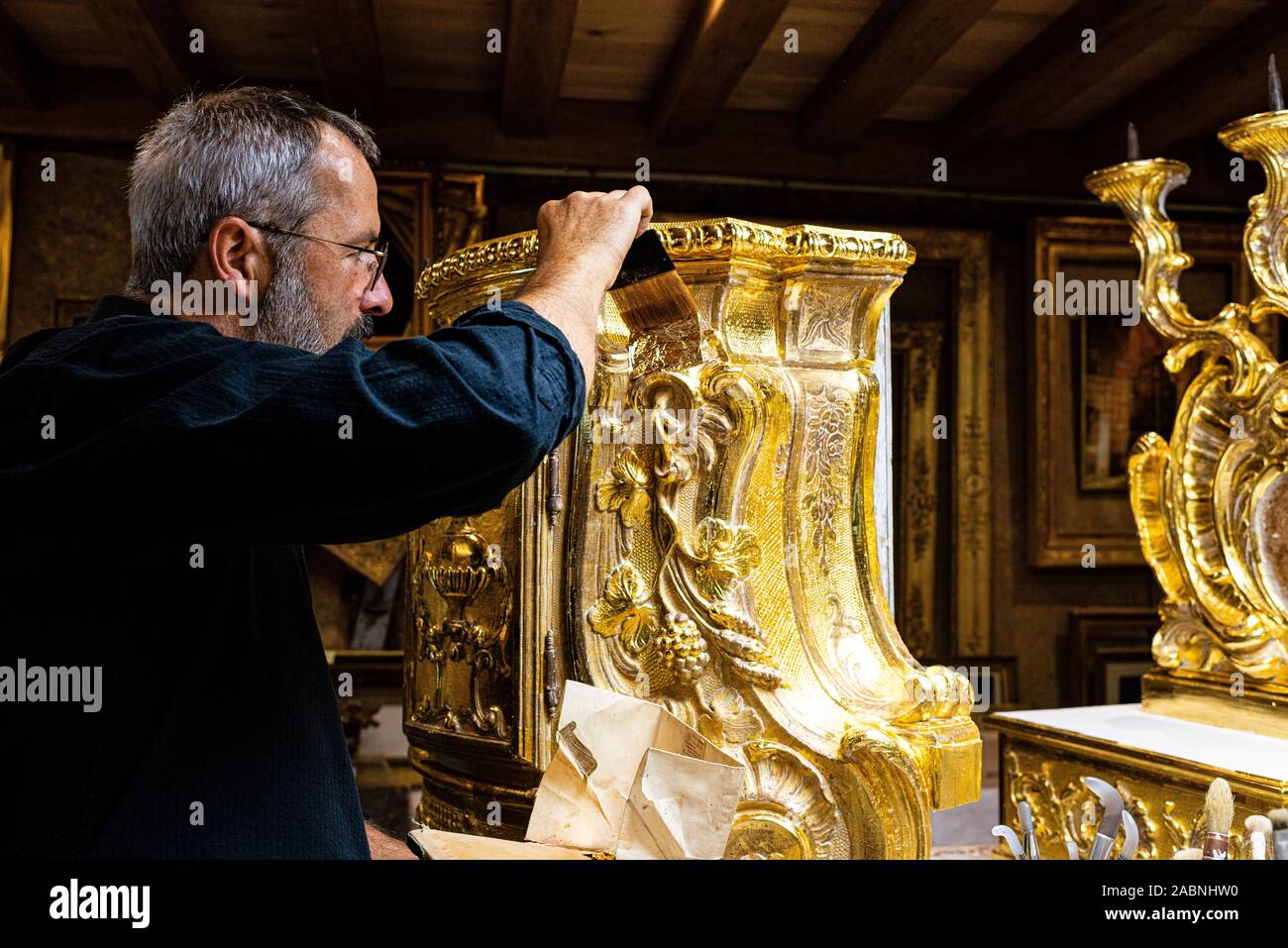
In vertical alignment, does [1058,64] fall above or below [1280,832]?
above

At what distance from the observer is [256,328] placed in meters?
1.09

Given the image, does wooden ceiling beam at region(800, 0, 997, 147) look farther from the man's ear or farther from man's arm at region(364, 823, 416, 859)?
man's arm at region(364, 823, 416, 859)

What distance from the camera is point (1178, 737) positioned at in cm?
243

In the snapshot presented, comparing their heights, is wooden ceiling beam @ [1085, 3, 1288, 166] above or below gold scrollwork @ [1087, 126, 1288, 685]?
above

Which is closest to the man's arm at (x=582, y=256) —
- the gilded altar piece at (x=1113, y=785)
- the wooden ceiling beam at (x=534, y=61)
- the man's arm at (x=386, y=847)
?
the man's arm at (x=386, y=847)

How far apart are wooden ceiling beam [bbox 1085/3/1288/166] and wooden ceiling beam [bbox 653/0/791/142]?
1674mm

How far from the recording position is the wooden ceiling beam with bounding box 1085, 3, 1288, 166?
3889mm

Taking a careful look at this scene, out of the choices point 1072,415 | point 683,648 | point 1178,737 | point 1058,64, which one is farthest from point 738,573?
point 1072,415

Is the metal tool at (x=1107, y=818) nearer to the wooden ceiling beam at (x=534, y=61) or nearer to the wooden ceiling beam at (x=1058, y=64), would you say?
the wooden ceiling beam at (x=534, y=61)

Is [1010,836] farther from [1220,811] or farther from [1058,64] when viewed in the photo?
[1058,64]

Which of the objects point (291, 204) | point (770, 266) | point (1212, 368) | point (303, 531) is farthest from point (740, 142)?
point (303, 531)

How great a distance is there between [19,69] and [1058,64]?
3734 millimetres

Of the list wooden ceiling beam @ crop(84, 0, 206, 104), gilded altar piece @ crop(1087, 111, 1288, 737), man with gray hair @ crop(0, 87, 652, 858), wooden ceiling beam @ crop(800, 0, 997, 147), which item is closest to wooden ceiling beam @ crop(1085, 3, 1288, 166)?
wooden ceiling beam @ crop(800, 0, 997, 147)
